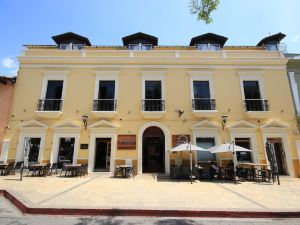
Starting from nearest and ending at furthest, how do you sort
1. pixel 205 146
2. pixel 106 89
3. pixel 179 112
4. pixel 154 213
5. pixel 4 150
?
pixel 154 213 < pixel 4 150 < pixel 205 146 < pixel 179 112 < pixel 106 89

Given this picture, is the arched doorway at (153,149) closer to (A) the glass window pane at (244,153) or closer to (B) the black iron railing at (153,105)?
(B) the black iron railing at (153,105)

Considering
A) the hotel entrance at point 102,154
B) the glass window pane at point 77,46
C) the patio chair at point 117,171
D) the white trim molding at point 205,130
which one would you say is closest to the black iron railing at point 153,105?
the white trim molding at point 205,130

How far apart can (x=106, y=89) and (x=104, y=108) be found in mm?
1552

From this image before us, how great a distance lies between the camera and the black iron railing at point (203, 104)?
47.5ft

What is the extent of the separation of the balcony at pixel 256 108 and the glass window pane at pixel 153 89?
6199 mm

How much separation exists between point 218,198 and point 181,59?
423 inches

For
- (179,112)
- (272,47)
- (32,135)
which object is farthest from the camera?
(272,47)

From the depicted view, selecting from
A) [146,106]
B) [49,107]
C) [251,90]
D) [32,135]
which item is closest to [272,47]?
[251,90]

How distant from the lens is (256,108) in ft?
48.1

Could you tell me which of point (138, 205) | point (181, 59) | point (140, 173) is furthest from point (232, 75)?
point (138, 205)

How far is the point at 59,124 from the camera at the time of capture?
551 inches

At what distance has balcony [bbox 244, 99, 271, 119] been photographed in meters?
14.2

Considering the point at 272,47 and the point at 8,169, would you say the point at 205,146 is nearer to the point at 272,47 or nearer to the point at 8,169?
the point at 272,47

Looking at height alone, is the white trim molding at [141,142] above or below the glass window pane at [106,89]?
below
